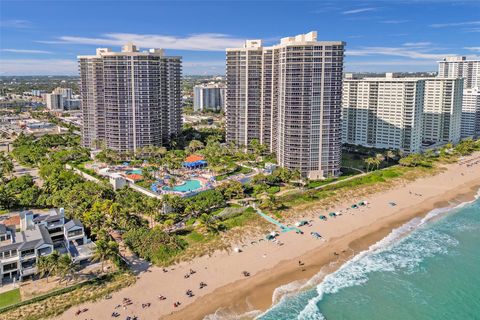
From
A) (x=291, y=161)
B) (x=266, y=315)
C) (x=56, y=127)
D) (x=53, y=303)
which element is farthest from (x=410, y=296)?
(x=56, y=127)

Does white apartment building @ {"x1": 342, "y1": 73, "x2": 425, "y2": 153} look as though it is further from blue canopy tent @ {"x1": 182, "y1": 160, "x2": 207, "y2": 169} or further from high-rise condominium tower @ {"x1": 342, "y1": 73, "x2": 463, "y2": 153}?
blue canopy tent @ {"x1": 182, "y1": 160, "x2": 207, "y2": 169}

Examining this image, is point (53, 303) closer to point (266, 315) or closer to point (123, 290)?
point (123, 290)

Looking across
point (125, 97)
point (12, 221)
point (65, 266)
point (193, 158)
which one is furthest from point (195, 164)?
point (65, 266)

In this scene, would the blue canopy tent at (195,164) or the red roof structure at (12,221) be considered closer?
the red roof structure at (12,221)

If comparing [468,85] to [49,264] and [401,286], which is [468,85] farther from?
[49,264]

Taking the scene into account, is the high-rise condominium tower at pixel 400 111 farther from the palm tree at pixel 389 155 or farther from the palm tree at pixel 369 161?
the palm tree at pixel 369 161

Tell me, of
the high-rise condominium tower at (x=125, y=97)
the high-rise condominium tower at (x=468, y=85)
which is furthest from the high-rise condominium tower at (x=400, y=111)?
the high-rise condominium tower at (x=125, y=97)
